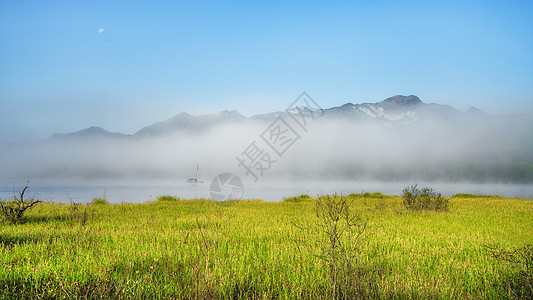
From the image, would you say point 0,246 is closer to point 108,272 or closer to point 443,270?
point 108,272

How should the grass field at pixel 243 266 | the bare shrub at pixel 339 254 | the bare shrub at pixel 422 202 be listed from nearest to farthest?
the bare shrub at pixel 339 254
the grass field at pixel 243 266
the bare shrub at pixel 422 202

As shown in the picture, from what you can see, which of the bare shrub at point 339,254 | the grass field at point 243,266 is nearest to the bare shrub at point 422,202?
the grass field at point 243,266

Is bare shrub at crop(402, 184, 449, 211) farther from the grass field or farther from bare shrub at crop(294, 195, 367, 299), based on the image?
bare shrub at crop(294, 195, 367, 299)

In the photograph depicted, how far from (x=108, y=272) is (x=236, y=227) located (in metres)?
5.89

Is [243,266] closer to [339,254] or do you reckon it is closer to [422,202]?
[339,254]

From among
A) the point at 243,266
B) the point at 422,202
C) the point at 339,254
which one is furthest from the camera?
the point at 422,202

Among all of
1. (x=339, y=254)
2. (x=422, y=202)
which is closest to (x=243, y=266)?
(x=339, y=254)

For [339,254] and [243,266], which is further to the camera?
[339,254]

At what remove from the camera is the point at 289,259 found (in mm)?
6531

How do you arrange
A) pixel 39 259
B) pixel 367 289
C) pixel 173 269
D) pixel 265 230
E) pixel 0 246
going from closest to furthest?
pixel 367 289
pixel 173 269
pixel 39 259
pixel 0 246
pixel 265 230

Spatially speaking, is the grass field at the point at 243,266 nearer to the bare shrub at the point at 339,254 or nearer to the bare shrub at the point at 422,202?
the bare shrub at the point at 339,254

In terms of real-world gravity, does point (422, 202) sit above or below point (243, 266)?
above

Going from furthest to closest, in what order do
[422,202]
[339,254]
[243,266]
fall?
[422,202] → [339,254] → [243,266]

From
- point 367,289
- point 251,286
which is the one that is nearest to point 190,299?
point 251,286
